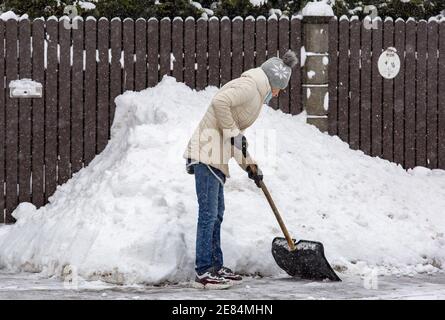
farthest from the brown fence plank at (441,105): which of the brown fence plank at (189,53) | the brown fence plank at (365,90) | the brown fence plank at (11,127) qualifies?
the brown fence plank at (11,127)

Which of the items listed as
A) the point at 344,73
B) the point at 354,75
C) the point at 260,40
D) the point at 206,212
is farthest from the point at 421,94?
the point at 206,212

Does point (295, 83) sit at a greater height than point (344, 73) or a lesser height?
lesser

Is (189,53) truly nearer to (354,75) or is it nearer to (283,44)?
(283,44)

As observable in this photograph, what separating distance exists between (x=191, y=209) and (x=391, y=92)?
3.85 m

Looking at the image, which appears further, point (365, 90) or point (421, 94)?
point (421, 94)

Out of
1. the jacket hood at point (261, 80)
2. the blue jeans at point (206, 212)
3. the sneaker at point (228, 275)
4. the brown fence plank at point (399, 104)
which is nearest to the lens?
the blue jeans at point (206, 212)

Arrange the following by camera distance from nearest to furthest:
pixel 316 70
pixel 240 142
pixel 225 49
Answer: pixel 240 142
pixel 225 49
pixel 316 70

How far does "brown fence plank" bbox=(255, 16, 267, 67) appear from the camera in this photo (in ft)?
30.9

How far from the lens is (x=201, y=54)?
9352mm

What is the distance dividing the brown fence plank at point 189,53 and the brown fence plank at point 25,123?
185 centimetres

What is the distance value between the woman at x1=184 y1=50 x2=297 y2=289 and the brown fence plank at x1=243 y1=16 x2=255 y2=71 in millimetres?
3134

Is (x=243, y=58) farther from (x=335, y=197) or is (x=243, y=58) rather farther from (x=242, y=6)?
(x=242, y=6)

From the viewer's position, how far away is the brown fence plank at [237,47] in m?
9.39

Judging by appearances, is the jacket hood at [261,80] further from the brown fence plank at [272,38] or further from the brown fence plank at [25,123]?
the brown fence plank at [25,123]
